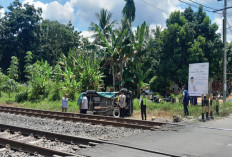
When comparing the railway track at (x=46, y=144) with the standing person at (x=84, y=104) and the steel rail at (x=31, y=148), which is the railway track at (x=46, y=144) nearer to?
the steel rail at (x=31, y=148)

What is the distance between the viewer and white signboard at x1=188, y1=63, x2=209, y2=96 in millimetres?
14383

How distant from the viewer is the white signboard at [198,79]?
14.4 meters

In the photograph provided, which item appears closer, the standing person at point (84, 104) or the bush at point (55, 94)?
the standing person at point (84, 104)

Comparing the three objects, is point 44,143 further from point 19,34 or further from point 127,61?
point 19,34

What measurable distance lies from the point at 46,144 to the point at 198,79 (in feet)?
32.5

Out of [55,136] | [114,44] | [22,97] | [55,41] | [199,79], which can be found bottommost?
[55,136]

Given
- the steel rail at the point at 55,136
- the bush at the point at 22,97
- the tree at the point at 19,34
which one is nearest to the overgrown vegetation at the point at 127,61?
the bush at the point at 22,97

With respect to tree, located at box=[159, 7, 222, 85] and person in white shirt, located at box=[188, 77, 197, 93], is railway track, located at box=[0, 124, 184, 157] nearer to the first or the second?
person in white shirt, located at box=[188, 77, 197, 93]

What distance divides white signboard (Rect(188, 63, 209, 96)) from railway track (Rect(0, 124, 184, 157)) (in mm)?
8611

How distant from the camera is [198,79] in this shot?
14.8 meters

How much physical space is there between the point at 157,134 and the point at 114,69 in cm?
1748

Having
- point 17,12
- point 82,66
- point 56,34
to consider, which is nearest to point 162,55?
point 82,66

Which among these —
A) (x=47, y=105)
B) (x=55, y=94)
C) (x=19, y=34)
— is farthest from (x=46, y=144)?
(x=19, y=34)

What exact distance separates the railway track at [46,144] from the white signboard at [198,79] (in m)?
8.61
